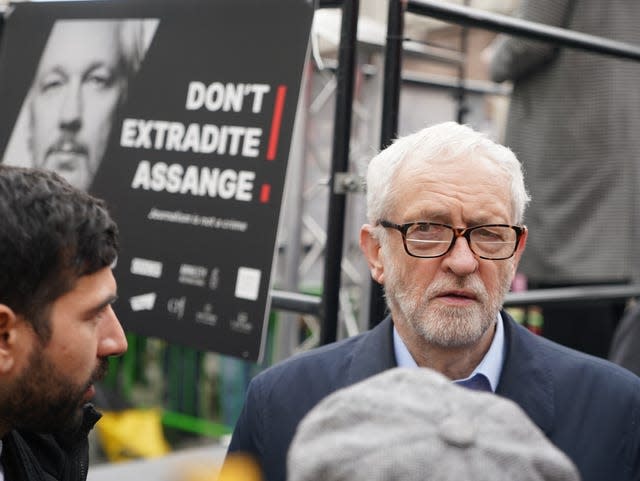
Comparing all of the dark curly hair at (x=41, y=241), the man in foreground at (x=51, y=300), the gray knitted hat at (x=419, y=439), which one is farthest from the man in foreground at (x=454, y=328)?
the gray knitted hat at (x=419, y=439)

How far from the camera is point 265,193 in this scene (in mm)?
2342

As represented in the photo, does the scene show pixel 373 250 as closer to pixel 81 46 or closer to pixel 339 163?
pixel 339 163

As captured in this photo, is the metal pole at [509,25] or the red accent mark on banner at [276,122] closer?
the red accent mark on banner at [276,122]

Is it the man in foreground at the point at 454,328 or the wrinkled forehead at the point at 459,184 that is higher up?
the wrinkled forehead at the point at 459,184

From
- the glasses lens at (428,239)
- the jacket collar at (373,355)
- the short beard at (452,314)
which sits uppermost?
the glasses lens at (428,239)

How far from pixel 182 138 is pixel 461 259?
1001 mm

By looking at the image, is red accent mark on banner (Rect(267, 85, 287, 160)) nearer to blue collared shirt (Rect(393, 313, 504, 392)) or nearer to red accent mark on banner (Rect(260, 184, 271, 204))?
red accent mark on banner (Rect(260, 184, 271, 204))

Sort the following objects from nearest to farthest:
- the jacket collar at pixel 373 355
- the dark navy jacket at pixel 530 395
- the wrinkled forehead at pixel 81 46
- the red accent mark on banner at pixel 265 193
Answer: the dark navy jacket at pixel 530 395
the jacket collar at pixel 373 355
the red accent mark on banner at pixel 265 193
the wrinkled forehead at pixel 81 46

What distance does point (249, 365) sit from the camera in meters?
6.36

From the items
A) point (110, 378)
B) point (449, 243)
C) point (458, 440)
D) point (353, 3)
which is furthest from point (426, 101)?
point (458, 440)

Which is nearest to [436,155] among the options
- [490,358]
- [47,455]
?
[490,358]

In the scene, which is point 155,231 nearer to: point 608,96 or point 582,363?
point 582,363

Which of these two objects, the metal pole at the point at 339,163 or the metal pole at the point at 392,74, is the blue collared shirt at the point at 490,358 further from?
the metal pole at the point at 392,74

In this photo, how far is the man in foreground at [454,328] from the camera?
1.91m
